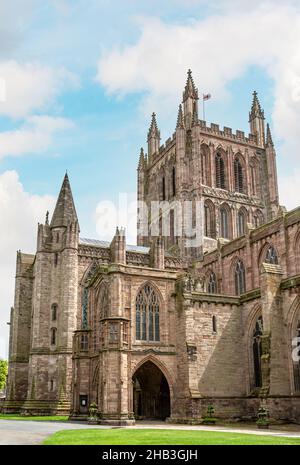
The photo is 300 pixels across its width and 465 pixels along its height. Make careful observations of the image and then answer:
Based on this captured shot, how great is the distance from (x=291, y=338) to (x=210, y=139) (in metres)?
42.6

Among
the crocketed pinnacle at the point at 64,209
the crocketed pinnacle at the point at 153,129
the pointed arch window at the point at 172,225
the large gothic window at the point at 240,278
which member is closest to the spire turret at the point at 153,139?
the crocketed pinnacle at the point at 153,129

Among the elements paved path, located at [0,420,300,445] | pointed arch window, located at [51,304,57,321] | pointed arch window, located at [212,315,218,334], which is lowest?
paved path, located at [0,420,300,445]

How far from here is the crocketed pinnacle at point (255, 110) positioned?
76.2 meters

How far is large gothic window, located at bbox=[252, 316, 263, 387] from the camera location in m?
36.1

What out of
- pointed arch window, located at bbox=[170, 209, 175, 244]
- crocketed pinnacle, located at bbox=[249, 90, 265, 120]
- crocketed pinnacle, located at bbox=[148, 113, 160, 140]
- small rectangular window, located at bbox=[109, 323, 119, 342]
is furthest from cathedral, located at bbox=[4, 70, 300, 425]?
crocketed pinnacle, located at bbox=[148, 113, 160, 140]

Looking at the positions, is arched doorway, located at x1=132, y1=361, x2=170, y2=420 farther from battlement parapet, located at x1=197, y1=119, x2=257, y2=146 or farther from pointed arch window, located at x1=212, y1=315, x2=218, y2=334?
battlement parapet, located at x1=197, y1=119, x2=257, y2=146

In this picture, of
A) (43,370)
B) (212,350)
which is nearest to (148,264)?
(43,370)

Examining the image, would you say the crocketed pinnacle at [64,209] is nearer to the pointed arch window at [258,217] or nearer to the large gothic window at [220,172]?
the large gothic window at [220,172]

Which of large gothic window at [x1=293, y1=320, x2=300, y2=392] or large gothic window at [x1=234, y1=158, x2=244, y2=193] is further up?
large gothic window at [x1=234, y1=158, x2=244, y2=193]

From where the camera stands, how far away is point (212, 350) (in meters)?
36.5

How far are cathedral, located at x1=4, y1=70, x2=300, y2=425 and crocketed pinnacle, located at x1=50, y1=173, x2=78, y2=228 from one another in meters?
0.15

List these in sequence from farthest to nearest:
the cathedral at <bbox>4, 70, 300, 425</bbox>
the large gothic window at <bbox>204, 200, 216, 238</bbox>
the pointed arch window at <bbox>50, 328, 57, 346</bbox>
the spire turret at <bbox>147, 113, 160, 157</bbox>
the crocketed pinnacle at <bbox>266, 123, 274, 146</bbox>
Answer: the spire turret at <bbox>147, 113, 160, 157</bbox>
the crocketed pinnacle at <bbox>266, 123, 274, 146</bbox>
the large gothic window at <bbox>204, 200, 216, 238</bbox>
the pointed arch window at <bbox>50, 328, 57, 346</bbox>
the cathedral at <bbox>4, 70, 300, 425</bbox>

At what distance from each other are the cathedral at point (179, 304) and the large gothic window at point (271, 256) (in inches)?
3.5
